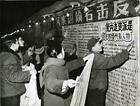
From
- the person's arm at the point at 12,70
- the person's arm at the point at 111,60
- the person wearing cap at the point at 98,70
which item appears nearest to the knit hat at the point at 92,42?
the person wearing cap at the point at 98,70

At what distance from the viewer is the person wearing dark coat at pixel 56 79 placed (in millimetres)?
1712

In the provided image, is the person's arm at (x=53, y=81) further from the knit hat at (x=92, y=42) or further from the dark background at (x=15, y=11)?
the dark background at (x=15, y=11)

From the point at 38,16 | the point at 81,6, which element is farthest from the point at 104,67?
the point at 38,16

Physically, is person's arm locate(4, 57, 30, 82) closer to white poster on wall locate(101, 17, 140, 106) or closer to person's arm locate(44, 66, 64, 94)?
person's arm locate(44, 66, 64, 94)

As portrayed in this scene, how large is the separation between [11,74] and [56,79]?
1.99ft

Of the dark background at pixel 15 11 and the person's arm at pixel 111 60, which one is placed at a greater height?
the dark background at pixel 15 11

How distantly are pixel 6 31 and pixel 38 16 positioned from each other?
48 centimetres

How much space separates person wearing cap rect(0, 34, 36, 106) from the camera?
2.04m

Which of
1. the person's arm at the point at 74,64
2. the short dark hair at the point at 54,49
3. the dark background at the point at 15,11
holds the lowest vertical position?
the person's arm at the point at 74,64

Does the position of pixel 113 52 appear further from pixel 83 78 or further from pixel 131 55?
pixel 83 78

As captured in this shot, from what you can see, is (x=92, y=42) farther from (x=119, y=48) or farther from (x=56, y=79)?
(x=56, y=79)

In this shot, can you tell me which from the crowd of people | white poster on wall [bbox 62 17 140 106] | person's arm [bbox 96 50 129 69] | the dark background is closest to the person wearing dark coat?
the crowd of people

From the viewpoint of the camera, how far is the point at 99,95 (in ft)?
7.32

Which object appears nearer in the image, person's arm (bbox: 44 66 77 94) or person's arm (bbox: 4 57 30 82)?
person's arm (bbox: 44 66 77 94)
